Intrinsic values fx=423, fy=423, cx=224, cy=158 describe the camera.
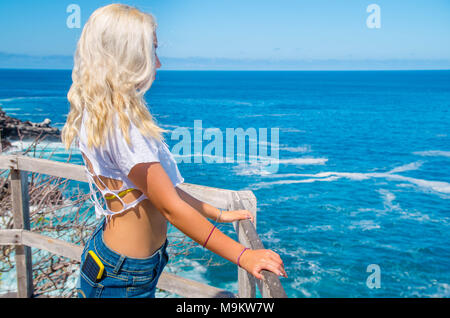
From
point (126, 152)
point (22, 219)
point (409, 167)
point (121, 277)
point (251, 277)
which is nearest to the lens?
point (126, 152)

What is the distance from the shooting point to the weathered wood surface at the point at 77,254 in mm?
2482

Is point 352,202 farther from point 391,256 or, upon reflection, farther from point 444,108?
point 444,108

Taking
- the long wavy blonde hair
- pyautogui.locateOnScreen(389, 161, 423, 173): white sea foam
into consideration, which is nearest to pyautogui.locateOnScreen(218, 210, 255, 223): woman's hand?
the long wavy blonde hair

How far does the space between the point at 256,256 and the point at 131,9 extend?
1053mm

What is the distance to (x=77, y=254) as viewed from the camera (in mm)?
2996

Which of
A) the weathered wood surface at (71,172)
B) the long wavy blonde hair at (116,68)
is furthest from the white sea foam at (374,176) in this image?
the long wavy blonde hair at (116,68)

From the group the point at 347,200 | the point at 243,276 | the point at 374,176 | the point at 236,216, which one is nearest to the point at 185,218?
the point at 236,216

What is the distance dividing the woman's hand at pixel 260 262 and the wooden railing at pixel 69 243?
0.03 meters

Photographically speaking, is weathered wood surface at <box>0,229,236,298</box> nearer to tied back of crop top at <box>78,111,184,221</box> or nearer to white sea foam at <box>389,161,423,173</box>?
tied back of crop top at <box>78,111,184,221</box>

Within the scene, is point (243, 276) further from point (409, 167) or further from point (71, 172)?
point (409, 167)

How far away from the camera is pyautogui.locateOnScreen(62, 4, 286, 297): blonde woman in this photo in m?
1.55

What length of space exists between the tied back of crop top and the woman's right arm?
4 centimetres

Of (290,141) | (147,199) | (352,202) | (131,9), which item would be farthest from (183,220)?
(290,141)

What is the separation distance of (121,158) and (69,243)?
1797mm
